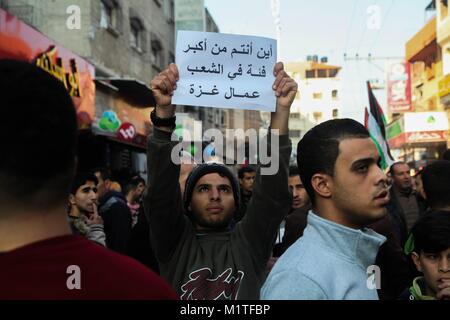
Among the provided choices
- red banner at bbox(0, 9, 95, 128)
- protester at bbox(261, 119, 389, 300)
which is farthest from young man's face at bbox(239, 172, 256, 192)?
protester at bbox(261, 119, 389, 300)

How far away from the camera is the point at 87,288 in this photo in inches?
44.9

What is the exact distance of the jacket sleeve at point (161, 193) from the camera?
2594mm

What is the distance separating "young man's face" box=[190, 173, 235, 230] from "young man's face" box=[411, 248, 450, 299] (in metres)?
1.07

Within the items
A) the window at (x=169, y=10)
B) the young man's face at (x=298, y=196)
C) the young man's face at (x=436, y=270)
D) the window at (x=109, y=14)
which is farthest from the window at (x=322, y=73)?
the young man's face at (x=436, y=270)

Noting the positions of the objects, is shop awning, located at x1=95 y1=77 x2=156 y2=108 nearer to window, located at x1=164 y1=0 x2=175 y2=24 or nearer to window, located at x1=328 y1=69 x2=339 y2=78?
window, located at x1=164 y1=0 x2=175 y2=24

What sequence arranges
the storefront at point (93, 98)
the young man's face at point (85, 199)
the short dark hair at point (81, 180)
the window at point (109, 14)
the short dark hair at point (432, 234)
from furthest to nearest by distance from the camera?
the window at point (109, 14), the storefront at point (93, 98), the short dark hair at point (81, 180), the young man's face at point (85, 199), the short dark hair at point (432, 234)

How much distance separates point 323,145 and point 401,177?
4466 mm

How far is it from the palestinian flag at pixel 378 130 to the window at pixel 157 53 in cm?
1416

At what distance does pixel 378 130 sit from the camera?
578 cm

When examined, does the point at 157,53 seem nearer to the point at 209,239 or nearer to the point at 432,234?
the point at 209,239

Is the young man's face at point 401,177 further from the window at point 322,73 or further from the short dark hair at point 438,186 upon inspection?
the window at point 322,73

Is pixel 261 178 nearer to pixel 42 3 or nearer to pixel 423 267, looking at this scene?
pixel 423 267

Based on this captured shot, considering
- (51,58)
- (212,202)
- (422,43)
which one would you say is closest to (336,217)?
(212,202)
